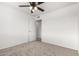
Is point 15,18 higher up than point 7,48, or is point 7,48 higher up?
point 15,18

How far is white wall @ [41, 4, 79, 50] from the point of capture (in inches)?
115

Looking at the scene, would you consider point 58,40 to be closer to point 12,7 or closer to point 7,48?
point 7,48

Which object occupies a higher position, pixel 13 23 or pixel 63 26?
pixel 13 23

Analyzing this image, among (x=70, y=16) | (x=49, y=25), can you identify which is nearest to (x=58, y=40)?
(x=49, y=25)

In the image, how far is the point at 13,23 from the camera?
2633mm

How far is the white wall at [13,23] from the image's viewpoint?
2475 millimetres

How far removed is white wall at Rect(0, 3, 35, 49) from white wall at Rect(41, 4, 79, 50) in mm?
1580

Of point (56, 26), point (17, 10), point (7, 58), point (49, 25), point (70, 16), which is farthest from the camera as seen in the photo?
point (49, 25)

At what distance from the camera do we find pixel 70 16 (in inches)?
120

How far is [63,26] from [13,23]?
2402 mm

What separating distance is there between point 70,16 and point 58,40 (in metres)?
1.33

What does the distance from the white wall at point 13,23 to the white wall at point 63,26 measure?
5.18 ft

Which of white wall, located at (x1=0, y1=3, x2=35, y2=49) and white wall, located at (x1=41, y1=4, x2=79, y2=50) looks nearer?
white wall, located at (x1=0, y1=3, x2=35, y2=49)

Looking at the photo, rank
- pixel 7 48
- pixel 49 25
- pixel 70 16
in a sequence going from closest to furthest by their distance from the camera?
pixel 7 48 < pixel 70 16 < pixel 49 25
